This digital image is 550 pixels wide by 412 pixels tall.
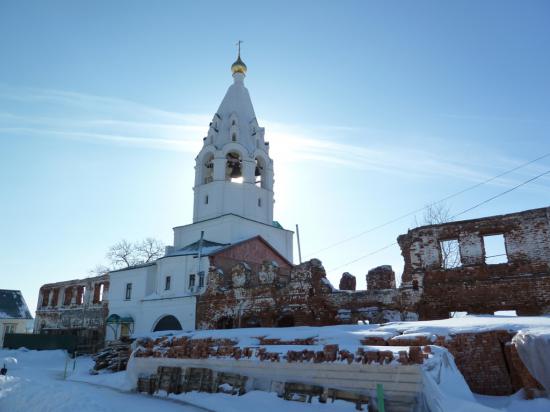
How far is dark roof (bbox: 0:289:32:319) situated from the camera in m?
39.2

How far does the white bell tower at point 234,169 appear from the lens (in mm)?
26594

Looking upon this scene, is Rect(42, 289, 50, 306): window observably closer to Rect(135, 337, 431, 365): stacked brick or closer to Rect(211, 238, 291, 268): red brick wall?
Rect(211, 238, 291, 268): red brick wall

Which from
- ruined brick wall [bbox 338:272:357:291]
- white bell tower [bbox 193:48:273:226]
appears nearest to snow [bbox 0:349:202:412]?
ruined brick wall [bbox 338:272:357:291]

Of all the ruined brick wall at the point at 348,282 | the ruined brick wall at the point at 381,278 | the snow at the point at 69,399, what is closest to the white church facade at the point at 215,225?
the ruined brick wall at the point at 348,282

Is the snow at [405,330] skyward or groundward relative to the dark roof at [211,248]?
groundward

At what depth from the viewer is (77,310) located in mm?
31156

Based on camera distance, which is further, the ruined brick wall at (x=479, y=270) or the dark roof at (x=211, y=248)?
the dark roof at (x=211, y=248)

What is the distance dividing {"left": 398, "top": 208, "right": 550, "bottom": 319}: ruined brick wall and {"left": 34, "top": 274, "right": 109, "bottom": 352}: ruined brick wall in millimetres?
21154

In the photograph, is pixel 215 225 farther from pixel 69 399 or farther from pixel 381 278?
pixel 69 399

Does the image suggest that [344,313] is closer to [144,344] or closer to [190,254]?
[144,344]

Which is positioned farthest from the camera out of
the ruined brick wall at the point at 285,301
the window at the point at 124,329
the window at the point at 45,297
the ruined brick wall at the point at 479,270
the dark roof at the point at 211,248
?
the window at the point at 45,297

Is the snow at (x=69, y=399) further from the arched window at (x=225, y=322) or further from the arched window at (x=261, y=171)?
the arched window at (x=261, y=171)

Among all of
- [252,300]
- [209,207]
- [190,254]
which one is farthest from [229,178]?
[252,300]

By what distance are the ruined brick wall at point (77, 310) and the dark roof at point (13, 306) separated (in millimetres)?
6796
